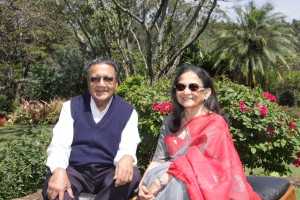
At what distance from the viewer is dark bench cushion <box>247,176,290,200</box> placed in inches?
101

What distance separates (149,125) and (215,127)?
2.14 metres

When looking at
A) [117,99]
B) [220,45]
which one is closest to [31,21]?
[220,45]

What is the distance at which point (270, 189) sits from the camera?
2648mm

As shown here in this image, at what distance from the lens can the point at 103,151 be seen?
2.57 m

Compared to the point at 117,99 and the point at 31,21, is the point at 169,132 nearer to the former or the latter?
the point at 117,99

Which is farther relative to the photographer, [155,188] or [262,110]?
[262,110]

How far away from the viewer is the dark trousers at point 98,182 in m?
2.39

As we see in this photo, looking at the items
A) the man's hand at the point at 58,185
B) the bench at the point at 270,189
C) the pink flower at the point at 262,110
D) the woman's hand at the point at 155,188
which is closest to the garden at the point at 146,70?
the pink flower at the point at 262,110

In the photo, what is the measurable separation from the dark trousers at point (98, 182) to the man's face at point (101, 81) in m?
0.55

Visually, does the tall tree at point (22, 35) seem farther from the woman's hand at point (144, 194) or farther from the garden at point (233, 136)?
the woman's hand at point (144, 194)

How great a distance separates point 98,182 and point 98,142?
320 mm

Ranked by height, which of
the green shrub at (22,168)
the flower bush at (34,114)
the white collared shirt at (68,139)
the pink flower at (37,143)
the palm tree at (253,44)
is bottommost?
the flower bush at (34,114)

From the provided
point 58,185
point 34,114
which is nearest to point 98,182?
point 58,185

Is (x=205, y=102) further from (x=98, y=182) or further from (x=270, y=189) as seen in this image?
(x=98, y=182)
